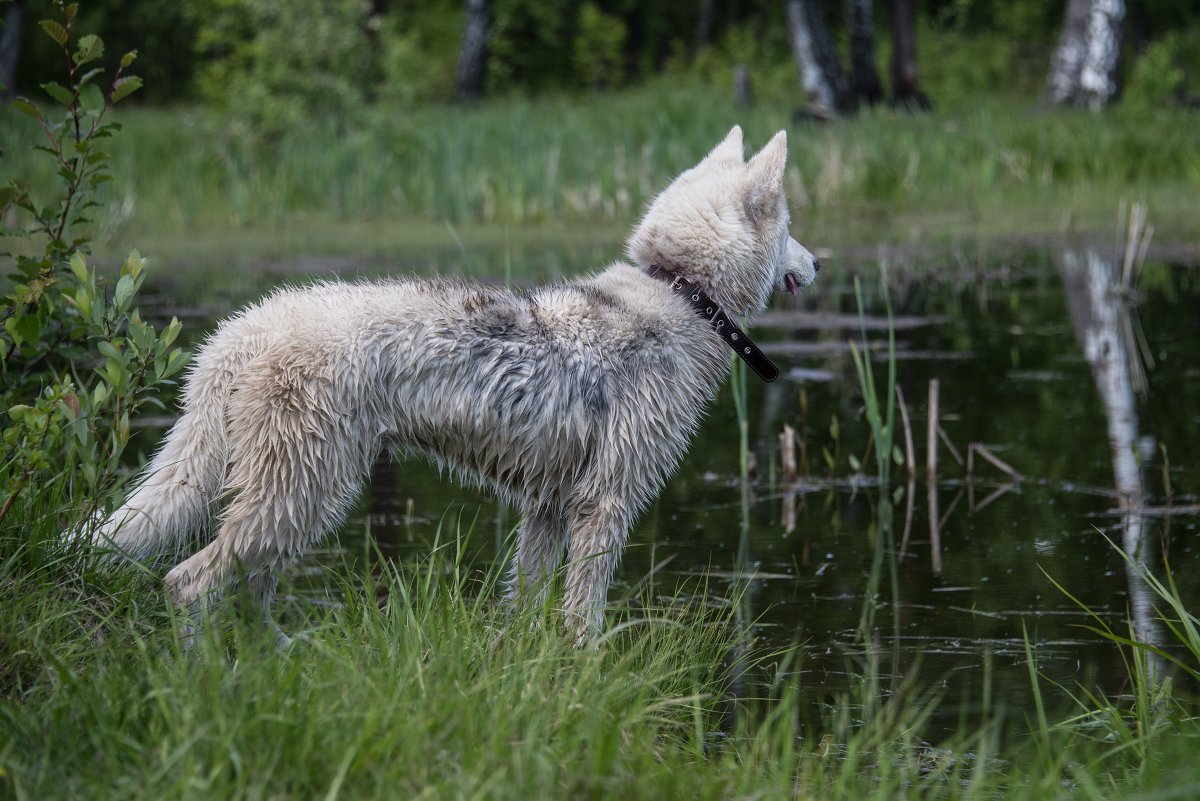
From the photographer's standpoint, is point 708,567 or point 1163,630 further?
point 708,567

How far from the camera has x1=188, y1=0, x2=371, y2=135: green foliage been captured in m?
18.2

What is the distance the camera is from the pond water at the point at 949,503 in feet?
16.3

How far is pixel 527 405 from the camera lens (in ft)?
14.6

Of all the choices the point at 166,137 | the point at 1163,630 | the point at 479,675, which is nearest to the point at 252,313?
the point at 479,675

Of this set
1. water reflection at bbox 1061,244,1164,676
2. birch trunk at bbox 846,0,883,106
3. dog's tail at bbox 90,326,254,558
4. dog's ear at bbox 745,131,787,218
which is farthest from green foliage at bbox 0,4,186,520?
birch trunk at bbox 846,0,883,106

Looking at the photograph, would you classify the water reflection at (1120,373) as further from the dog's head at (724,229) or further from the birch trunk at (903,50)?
the birch trunk at (903,50)

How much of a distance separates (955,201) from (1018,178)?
91 cm

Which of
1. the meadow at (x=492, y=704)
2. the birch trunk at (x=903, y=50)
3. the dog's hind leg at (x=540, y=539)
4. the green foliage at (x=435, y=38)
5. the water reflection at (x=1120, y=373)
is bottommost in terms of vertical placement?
the green foliage at (x=435, y=38)

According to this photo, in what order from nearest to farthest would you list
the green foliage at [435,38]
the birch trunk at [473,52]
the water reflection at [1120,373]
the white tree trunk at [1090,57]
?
the water reflection at [1120,373] < the white tree trunk at [1090,57] < the birch trunk at [473,52] < the green foliage at [435,38]

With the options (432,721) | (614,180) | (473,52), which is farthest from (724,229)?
(473,52)

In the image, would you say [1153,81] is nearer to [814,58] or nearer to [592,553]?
[814,58]

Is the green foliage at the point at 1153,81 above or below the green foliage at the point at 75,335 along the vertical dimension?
below

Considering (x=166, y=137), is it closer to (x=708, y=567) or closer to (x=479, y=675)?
(x=708, y=567)

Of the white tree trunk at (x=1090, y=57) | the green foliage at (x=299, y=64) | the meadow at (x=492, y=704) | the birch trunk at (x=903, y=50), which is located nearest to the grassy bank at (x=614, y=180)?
the green foliage at (x=299, y=64)
